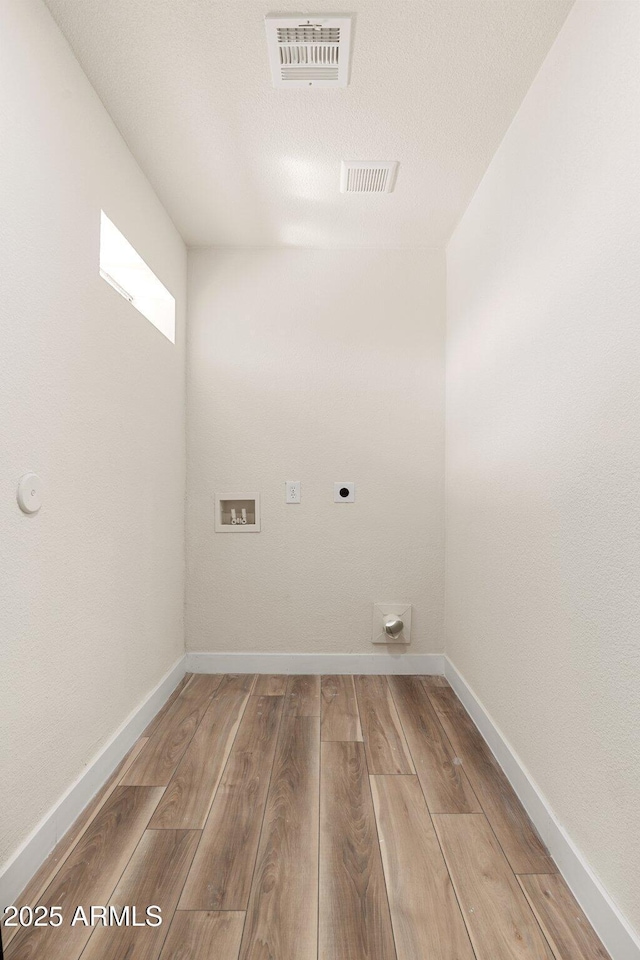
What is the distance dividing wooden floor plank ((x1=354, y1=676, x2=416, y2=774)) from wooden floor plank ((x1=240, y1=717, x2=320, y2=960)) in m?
0.23

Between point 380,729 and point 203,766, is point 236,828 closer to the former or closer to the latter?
point 203,766

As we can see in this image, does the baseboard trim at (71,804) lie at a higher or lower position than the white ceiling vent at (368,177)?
lower

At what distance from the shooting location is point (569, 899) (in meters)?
1.36

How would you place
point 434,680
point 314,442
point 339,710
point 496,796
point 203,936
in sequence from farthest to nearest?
point 314,442
point 434,680
point 339,710
point 496,796
point 203,936

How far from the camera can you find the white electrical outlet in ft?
9.83

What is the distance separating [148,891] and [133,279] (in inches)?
92.7

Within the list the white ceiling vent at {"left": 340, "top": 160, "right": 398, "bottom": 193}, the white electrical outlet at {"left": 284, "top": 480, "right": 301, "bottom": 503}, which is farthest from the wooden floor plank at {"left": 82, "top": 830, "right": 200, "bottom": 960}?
the white ceiling vent at {"left": 340, "top": 160, "right": 398, "bottom": 193}

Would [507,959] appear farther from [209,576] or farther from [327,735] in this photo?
[209,576]

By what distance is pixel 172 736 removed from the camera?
87.9 inches

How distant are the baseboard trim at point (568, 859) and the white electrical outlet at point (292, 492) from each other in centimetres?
140

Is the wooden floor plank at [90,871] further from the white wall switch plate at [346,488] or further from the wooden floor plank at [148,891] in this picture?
the white wall switch plate at [346,488]

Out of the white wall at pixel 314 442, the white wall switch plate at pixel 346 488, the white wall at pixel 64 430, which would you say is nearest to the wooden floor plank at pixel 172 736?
the white wall at pixel 64 430

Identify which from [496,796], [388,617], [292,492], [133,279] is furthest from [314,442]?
[496,796]

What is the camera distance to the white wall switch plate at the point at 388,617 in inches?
117
